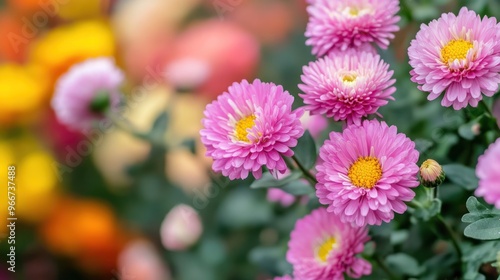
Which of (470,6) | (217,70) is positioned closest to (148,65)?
(217,70)

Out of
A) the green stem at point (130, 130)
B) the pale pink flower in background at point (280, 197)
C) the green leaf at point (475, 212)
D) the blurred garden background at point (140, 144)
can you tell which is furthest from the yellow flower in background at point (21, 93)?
the green leaf at point (475, 212)

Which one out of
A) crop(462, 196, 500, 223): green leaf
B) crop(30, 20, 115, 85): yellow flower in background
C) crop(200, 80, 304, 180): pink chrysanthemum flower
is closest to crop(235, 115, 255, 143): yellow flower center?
crop(200, 80, 304, 180): pink chrysanthemum flower


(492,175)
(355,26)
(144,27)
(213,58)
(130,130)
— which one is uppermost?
(144,27)

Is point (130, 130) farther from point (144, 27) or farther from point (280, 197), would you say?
point (144, 27)

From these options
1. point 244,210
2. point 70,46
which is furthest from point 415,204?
point 70,46

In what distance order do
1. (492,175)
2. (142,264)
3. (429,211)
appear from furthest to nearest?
(142,264)
(429,211)
(492,175)

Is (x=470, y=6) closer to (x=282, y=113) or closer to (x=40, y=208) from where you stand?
(x=282, y=113)

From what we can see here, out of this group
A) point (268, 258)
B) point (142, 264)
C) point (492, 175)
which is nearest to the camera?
point (492, 175)

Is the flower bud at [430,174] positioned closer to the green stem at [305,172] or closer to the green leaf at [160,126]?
the green stem at [305,172]

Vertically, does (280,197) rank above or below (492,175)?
above
